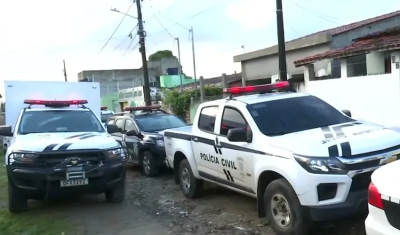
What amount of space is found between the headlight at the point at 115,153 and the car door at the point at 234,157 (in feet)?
5.90

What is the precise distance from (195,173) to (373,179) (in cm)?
449

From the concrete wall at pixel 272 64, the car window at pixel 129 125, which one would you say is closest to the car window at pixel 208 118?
the car window at pixel 129 125

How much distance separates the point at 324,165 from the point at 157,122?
7094mm

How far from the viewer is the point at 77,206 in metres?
8.04

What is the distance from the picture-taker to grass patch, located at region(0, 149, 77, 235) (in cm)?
650

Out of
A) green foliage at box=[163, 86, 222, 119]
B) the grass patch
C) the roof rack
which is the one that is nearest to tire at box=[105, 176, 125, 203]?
the grass patch

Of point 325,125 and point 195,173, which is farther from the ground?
point 325,125

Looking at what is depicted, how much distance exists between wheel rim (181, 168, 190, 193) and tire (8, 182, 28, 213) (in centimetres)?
267

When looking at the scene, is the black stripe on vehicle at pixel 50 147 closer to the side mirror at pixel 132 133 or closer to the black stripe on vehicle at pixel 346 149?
the side mirror at pixel 132 133

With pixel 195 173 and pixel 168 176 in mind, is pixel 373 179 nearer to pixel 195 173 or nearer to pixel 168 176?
pixel 195 173

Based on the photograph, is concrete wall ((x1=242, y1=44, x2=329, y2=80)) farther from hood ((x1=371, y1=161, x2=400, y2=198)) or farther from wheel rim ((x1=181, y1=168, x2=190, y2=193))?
hood ((x1=371, y1=161, x2=400, y2=198))

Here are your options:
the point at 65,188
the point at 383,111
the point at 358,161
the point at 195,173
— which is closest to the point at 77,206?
the point at 65,188

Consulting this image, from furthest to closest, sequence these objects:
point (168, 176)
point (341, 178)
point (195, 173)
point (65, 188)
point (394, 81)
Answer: point (394, 81) → point (168, 176) → point (195, 173) → point (65, 188) → point (341, 178)

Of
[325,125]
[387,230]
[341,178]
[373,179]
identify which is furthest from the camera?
[325,125]
